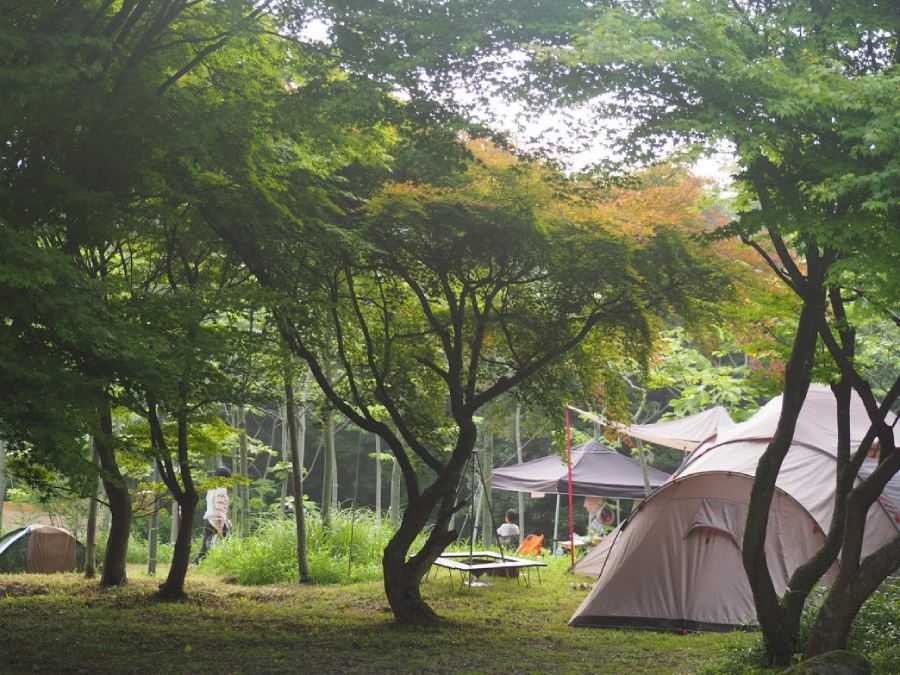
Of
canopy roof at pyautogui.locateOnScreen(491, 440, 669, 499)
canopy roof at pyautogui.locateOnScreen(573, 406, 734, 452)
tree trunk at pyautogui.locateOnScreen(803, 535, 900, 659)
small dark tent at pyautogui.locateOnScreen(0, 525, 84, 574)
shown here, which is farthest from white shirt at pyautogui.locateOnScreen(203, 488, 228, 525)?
tree trunk at pyautogui.locateOnScreen(803, 535, 900, 659)

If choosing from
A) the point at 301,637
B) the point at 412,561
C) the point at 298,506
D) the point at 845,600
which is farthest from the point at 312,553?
the point at 845,600

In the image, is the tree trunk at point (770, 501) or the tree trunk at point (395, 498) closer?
the tree trunk at point (770, 501)

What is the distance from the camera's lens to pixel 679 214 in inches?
341

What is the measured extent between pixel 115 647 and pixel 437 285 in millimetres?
4647

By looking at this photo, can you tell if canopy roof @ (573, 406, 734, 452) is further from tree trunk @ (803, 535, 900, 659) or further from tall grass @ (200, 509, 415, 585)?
tree trunk @ (803, 535, 900, 659)

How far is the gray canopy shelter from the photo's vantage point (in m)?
17.4

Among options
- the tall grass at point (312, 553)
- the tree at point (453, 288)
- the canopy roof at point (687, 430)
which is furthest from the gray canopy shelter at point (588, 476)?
the tree at point (453, 288)

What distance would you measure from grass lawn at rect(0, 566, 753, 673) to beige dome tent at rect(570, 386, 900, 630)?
51 cm

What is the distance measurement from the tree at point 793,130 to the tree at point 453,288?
2.16 m

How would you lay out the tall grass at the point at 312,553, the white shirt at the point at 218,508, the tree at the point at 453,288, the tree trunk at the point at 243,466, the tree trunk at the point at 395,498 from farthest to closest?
the tree trunk at the point at 395,498 → the white shirt at the point at 218,508 → the tree trunk at the point at 243,466 → the tall grass at the point at 312,553 → the tree at the point at 453,288

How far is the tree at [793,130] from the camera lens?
495 centimetres

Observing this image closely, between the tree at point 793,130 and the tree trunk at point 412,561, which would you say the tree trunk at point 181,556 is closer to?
the tree trunk at point 412,561

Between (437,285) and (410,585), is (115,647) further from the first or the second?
(437,285)

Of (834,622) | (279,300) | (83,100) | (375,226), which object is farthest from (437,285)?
(834,622)
